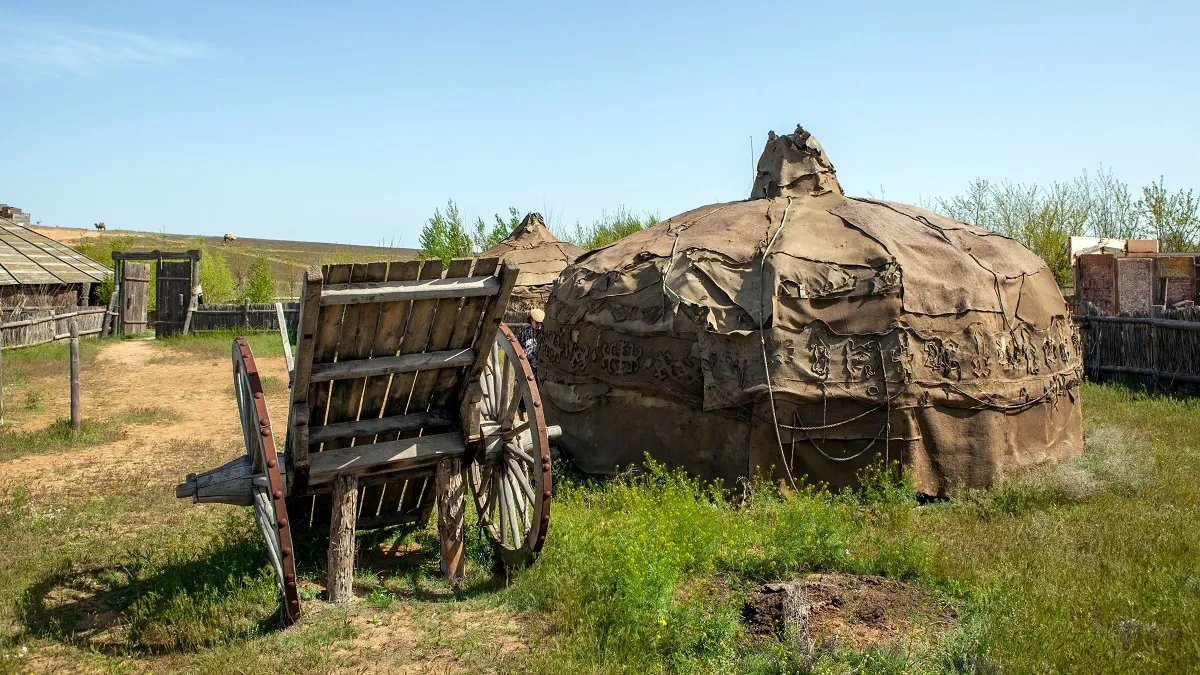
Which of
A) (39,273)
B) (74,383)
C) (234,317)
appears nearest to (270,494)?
(74,383)

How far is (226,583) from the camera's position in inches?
205

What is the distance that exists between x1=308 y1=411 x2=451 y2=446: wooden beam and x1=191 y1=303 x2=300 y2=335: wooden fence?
64.8 ft

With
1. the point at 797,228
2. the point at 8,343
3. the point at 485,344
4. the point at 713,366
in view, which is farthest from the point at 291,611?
the point at 8,343

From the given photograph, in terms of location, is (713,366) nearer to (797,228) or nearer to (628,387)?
(628,387)

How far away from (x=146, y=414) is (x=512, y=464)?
28.5ft

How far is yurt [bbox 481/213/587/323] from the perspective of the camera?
59.1ft

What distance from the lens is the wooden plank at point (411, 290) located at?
4.21 m

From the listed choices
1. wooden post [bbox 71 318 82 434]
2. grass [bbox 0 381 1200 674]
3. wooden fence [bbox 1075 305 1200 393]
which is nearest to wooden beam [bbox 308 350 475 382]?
grass [bbox 0 381 1200 674]

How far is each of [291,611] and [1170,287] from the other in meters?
17.9

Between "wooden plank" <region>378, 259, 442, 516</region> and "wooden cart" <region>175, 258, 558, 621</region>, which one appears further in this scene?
"wooden plank" <region>378, 259, 442, 516</region>

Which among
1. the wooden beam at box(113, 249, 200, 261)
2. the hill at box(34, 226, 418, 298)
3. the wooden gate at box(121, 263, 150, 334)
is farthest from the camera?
the hill at box(34, 226, 418, 298)

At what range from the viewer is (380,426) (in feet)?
16.5

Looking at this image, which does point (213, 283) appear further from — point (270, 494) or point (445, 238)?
point (270, 494)

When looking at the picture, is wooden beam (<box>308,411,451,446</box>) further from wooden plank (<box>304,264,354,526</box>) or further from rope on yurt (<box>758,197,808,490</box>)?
rope on yurt (<box>758,197,808,490</box>)
